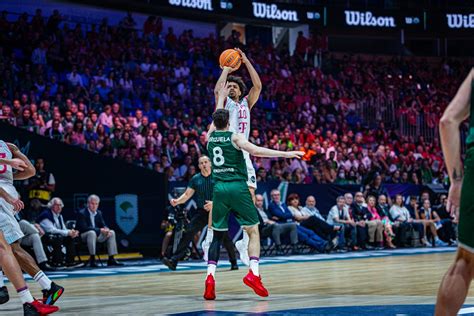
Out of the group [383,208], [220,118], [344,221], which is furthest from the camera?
[383,208]

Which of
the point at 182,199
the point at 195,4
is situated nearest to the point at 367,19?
the point at 195,4

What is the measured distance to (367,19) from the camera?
33.9 meters

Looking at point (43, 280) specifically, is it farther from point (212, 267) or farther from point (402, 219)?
point (402, 219)

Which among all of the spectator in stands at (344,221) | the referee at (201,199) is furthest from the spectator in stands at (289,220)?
the referee at (201,199)

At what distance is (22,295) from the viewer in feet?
23.1

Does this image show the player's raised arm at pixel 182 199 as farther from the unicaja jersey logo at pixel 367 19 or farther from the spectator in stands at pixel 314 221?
the unicaja jersey logo at pixel 367 19

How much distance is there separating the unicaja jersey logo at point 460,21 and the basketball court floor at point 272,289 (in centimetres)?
2154

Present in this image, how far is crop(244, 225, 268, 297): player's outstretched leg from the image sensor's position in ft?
27.5

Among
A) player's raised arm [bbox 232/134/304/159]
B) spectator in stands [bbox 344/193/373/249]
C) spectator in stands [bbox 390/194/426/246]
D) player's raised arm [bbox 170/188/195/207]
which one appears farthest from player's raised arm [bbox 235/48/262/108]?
spectator in stands [bbox 390/194/426/246]

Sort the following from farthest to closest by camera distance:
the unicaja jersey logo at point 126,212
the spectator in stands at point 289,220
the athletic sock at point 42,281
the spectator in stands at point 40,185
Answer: the spectator in stands at point 289,220 → the unicaja jersey logo at point 126,212 → the spectator in stands at point 40,185 → the athletic sock at point 42,281

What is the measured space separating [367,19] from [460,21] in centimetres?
428

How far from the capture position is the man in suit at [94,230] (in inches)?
586

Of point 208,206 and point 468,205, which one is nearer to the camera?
point 468,205

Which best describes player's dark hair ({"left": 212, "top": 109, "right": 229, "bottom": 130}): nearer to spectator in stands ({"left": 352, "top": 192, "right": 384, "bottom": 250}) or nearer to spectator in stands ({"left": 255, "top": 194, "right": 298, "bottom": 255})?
spectator in stands ({"left": 255, "top": 194, "right": 298, "bottom": 255})
